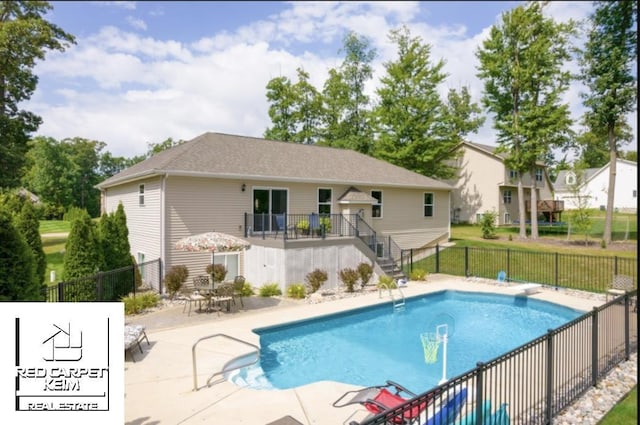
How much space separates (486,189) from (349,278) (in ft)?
82.3

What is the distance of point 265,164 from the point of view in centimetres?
1709

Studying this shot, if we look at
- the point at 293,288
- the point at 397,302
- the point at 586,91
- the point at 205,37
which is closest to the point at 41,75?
the point at 293,288

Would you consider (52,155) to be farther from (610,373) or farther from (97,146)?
(610,373)

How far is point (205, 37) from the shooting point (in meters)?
6.17

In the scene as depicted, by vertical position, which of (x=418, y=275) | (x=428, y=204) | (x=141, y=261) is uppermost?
(x=428, y=204)

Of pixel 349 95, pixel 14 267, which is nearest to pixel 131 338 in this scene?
pixel 14 267

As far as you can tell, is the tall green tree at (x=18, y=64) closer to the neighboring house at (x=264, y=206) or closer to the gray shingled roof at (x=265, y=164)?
the neighboring house at (x=264, y=206)

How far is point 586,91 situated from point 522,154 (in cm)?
510

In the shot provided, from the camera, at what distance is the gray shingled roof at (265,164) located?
48.3 feet

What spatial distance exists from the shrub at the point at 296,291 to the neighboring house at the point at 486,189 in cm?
2588

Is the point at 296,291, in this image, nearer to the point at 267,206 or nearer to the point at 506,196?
the point at 267,206

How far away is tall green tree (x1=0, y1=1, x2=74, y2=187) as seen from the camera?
20.9 meters

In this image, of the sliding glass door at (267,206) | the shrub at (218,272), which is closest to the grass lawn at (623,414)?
the shrub at (218,272)

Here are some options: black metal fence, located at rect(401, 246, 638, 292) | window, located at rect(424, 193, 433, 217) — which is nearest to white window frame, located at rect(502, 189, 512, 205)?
window, located at rect(424, 193, 433, 217)
